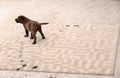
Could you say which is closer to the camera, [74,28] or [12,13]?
[74,28]

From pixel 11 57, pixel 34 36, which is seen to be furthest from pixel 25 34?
pixel 11 57

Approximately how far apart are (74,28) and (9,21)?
908 mm

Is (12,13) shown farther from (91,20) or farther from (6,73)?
(6,73)

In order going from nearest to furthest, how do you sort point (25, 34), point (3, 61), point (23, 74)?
point (23, 74)
point (3, 61)
point (25, 34)

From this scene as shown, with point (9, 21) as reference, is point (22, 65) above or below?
below

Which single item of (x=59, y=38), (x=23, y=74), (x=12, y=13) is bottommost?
(x=23, y=74)

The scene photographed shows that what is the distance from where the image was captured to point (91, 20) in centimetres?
365

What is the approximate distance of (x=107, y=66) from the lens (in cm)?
256

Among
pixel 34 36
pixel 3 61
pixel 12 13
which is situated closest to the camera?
pixel 3 61

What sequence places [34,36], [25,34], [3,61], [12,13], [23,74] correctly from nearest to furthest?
[23,74], [3,61], [34,36], [25,34], [12,13]

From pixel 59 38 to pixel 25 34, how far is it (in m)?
0.41

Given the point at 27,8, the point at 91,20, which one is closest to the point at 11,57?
the point at 91,20

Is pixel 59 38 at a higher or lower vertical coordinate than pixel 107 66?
higher

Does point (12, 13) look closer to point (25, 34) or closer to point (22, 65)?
point (25, 34)
